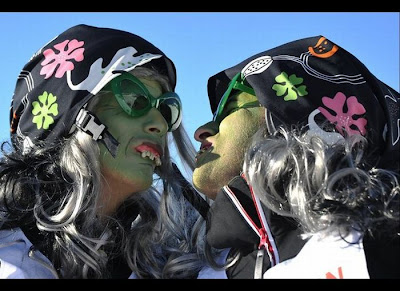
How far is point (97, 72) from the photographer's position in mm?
3840

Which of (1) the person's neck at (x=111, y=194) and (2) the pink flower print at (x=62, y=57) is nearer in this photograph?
(1) the person's neck at (x=111, y=194)

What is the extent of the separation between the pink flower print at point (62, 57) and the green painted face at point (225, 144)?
100cm

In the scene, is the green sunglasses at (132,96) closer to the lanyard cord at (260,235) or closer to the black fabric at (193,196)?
the black fabric at (193,196)

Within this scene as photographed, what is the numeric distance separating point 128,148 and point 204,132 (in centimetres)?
50

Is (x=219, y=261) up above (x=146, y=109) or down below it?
below

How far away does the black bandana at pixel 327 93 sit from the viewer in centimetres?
334

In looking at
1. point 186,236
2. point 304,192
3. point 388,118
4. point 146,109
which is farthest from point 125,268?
point 388,118

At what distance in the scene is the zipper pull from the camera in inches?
115

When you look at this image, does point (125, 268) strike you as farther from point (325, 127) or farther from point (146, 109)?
point (325, 127)

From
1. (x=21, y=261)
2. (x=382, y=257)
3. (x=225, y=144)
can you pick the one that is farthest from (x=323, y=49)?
(x=21, y=261)

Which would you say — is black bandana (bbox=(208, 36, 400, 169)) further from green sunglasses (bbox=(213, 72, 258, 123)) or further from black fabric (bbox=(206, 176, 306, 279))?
black fabric (bbox=(206, 176, 306, 279))

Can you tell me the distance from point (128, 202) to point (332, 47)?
5.64ft

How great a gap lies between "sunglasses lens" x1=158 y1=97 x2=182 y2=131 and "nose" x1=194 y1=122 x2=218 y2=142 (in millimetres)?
390

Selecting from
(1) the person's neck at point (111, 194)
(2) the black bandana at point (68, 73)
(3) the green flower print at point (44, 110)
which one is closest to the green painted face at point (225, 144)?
(1) the person's neck at point (111, 194)
